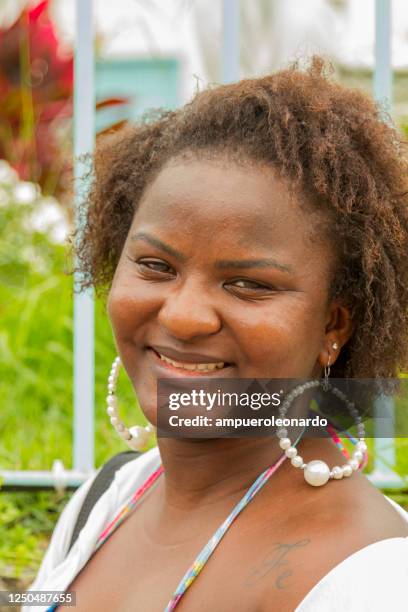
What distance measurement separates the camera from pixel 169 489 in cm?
176

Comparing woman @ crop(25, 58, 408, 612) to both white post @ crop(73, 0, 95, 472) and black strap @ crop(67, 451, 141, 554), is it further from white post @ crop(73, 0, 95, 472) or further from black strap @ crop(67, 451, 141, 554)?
white post @ crop(73, 0, 95, 472)

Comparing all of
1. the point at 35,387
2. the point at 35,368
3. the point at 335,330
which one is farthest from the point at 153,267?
the point at 35,368

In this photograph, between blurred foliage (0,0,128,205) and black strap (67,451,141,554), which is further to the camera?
blurred foliage (0,0,128,205)

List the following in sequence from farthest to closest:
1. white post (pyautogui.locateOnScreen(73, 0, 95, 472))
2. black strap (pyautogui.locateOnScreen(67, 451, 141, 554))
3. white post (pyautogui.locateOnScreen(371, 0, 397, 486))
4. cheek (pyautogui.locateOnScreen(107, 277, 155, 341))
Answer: white post (pyautogui.locateOnScreen(73, 0, 95, 472)), white post (pyautogui.locateOnScreen(371, 0, 397, 486)), black strap (pyautogui.locateOnScreen(67, 451, 141, 554)), cheek (pyautogui.locateOnScreen(107, 277, 155, 341))

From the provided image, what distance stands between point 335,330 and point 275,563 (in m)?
0.43

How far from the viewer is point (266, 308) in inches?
57.2

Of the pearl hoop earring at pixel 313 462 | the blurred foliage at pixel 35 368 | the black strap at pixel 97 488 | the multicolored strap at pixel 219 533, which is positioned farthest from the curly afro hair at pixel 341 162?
the blurred foliage at pixel 35 368

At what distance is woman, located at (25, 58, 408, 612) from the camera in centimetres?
142

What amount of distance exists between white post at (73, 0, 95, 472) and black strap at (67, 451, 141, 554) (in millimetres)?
570

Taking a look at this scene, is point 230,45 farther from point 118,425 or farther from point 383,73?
point 118,425

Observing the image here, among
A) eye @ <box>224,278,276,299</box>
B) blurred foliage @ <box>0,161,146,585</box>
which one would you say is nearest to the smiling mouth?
eye @ <box>224,278,276,299</box>

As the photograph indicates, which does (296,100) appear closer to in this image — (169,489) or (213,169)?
(213,169)

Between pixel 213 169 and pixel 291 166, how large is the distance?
0.13 m

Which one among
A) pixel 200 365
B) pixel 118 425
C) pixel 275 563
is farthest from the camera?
pixel 118 425
